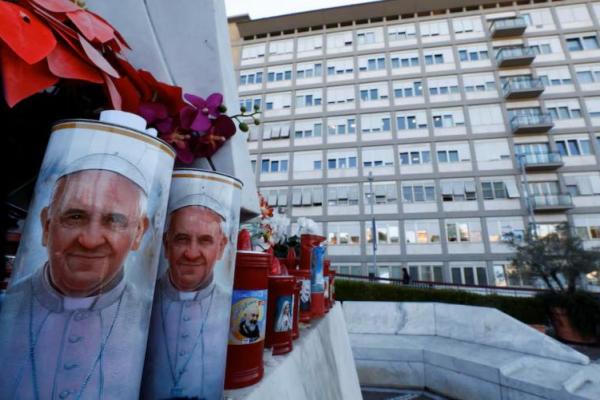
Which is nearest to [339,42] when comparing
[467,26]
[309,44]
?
[309,44]

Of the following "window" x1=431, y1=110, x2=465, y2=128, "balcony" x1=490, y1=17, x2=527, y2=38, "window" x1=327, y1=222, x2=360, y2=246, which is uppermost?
"balcony" x1=490, y1=17, x2=527, y2=38

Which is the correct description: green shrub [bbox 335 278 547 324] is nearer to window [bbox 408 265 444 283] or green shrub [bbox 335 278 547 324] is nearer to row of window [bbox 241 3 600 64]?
window [bbox 408 265 444 283]

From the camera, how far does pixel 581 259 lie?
771cm

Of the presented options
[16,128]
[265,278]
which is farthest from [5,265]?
[265,278]

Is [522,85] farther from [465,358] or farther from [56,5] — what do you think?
[56,5]

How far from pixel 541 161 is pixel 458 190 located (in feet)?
11.7

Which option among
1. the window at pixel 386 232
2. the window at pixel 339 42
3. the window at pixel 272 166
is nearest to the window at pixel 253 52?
the window at pixel 339 42

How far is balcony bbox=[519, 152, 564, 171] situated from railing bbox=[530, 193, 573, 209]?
4.28 feet

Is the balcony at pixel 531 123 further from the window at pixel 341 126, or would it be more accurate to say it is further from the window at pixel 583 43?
the window at pixel 341 126

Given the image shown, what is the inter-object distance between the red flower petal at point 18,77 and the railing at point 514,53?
1788 cm

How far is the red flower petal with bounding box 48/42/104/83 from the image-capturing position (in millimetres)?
384

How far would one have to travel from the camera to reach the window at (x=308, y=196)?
45.5ft

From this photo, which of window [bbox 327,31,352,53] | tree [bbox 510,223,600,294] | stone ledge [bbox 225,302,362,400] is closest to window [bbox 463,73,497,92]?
window [bbox 327,31,352,53]

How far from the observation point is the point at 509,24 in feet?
46.0
